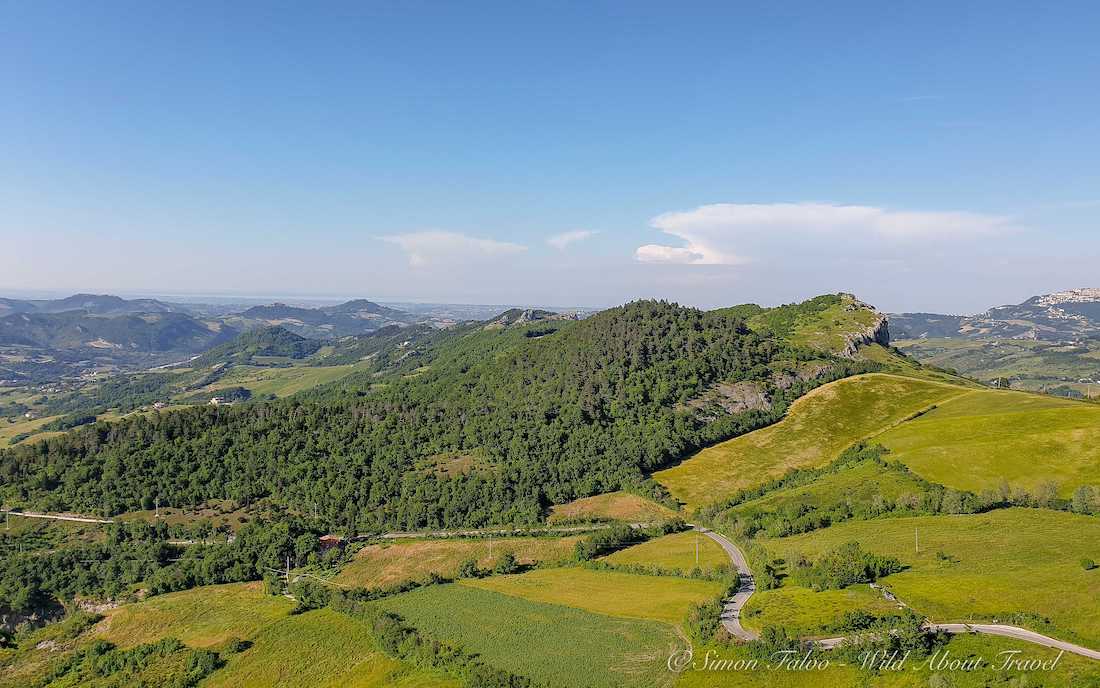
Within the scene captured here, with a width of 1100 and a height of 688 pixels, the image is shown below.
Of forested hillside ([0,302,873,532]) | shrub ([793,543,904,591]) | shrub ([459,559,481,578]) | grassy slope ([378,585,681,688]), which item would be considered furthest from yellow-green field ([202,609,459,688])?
forested hillside ([0,302,873,532])

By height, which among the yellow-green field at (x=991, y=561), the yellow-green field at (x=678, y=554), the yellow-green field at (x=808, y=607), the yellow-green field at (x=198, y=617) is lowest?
the yellow-green field at (x=198, y=617)

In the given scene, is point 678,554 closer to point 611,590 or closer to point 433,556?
point 611,590

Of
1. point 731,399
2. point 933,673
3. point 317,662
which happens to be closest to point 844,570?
point 933,673

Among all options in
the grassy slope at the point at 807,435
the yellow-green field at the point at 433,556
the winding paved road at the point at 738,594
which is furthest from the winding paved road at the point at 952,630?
the grassy slope at the point at 807,435

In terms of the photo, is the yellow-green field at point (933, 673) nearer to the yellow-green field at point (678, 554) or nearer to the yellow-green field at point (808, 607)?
the yellow-green field at point (808, 607)

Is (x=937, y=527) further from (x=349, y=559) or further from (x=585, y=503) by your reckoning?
(x=349, y=559)

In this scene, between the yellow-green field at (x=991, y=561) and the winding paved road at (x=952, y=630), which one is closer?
the winding paved road at (x=952, y=630)
